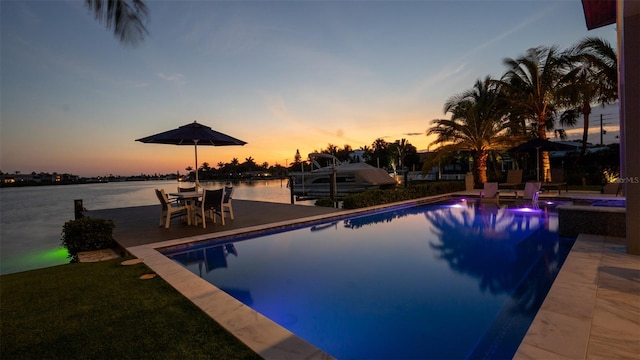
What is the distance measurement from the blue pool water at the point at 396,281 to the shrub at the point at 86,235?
1459 millimetres

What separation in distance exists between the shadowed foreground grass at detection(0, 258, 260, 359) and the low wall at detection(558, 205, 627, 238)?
7.06 metres

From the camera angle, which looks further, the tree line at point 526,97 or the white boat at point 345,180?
the white boat at point 345,180

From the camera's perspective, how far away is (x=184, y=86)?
1553 centimetres

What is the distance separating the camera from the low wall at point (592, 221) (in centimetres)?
565

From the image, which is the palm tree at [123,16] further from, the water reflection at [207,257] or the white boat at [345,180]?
the white boat at [345,180]

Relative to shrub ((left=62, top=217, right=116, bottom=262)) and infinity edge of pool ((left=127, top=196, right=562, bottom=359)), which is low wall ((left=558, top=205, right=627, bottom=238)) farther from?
shrub ((left=62, top=217, right=116, bottom=262))

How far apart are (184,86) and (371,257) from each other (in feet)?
46.6

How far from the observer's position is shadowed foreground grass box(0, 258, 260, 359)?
7.78 ft

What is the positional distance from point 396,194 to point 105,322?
38.4 feet

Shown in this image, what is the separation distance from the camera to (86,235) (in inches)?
231

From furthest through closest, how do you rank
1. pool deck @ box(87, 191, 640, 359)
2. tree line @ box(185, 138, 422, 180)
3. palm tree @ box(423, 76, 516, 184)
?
tree line @ box(185, 138, 422, 180) → palm tree @ box(423, 76, 516, 184) → pool deck @ box(87, 191, 640, 359)

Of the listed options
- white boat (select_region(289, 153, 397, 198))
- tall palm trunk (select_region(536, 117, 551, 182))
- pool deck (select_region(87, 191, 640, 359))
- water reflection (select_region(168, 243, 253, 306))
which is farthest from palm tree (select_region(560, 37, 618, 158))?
water reflection (select_region(168, 243, 253, 306))

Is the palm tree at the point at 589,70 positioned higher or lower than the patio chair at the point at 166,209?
higher

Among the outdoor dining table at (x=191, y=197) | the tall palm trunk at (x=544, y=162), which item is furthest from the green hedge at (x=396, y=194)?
the outdoor dining table at (x=191, y=197)
